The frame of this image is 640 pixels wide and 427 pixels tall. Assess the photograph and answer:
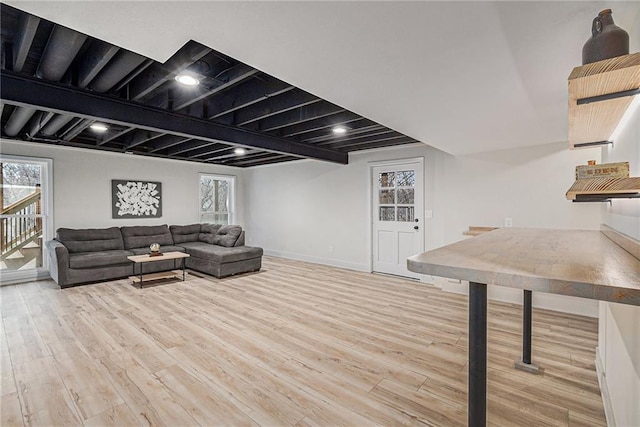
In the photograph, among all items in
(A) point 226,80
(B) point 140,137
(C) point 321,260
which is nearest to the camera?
(A) point 226,80

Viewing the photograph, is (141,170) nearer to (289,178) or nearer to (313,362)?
(289,178)

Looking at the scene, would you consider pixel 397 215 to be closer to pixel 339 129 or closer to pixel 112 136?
pixel 339 129

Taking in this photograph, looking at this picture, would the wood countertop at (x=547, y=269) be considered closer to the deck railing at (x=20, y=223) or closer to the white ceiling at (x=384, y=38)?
the white ceiling at (x=384, y=38)

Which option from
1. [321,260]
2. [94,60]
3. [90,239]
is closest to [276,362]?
[94,60]

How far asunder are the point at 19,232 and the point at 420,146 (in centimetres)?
716

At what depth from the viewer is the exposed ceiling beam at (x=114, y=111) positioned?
8.51 feet

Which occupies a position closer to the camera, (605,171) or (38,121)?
(605,171)

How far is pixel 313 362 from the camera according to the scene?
2504 mm

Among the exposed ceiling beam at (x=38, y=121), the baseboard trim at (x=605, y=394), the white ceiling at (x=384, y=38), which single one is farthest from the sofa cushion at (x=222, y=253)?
the baseboard trim at (x=605, y=394)

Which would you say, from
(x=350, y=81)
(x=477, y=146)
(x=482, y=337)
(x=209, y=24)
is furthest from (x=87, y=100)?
(x=477, y=146)

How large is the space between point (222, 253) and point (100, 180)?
302 cm

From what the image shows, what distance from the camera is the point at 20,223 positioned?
206 inches

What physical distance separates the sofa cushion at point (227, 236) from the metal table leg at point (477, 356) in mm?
5519

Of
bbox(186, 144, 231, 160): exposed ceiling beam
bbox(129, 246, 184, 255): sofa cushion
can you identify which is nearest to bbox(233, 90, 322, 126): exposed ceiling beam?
bbox(186, 144, 231, 160): exposed ceiling beam
